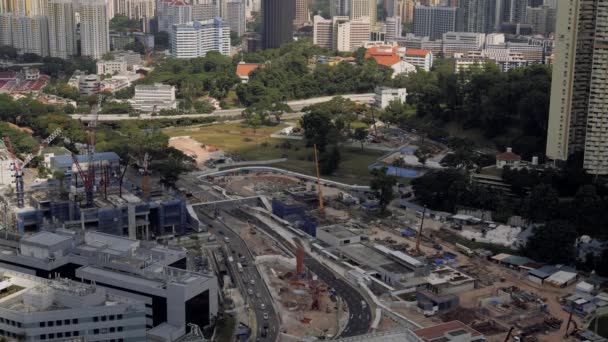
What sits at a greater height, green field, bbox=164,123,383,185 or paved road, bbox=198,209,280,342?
green field, bbox=164,123,383,185

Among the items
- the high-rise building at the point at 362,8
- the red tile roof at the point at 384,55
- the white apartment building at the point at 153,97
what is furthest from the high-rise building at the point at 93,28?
the high-rise building at the point at 362,8

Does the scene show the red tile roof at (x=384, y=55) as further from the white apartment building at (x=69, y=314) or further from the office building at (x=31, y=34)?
the white apartment building at (x=69, y=314)

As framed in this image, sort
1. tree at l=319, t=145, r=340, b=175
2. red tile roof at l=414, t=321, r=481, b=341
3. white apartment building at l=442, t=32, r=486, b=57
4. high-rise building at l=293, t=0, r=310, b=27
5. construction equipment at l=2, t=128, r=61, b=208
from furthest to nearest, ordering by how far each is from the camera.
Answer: high-rise building at l=293, t=0, r=310, b=27 < white apartment building at l=442, t=32, r=486, b=57 < tree at l=319, t=145, r=340, b=175 < construction equipment at l=2, t=128, r=61, b=208 < red tile roof at l=414, t=321, r=481, b=341

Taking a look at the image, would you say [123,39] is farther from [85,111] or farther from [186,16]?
[85,111]

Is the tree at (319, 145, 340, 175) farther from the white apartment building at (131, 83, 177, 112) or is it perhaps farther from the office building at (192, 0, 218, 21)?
the office building at (192, 0, 218, 21)

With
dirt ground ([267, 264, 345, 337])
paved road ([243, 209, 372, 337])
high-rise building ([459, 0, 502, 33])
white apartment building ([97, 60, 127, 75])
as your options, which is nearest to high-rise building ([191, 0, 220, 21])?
white apartment building ([97, 60, 127, 75])

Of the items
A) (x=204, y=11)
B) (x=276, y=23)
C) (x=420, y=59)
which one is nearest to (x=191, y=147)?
(x=420, y=59)
